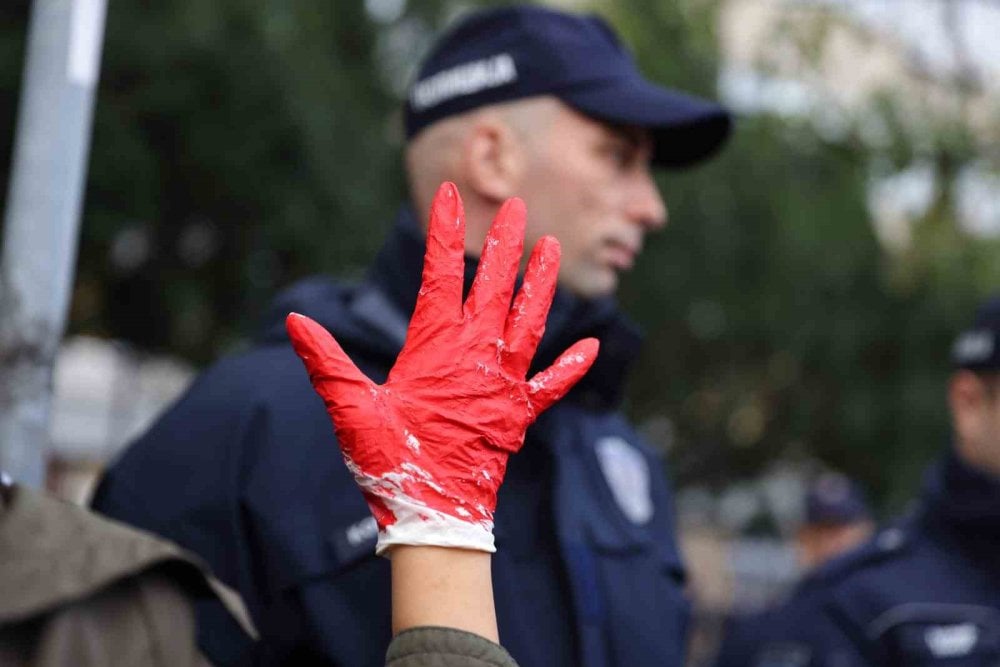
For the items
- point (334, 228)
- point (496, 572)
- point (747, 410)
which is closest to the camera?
point (496, 572)

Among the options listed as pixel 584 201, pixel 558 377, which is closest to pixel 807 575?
pixel 584 201

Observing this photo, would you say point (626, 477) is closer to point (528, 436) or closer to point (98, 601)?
point (528, 436)

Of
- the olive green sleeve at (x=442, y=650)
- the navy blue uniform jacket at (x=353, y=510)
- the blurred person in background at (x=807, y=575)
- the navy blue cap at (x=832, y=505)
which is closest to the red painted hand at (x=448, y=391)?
the olive green sleeve at (x=442, y=650)

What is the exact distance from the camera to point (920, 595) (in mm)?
3736

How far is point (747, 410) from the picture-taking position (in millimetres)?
12414

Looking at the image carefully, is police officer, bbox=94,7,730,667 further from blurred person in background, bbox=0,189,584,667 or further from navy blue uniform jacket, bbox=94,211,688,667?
blurred person in background, bbox=0,189,584,667

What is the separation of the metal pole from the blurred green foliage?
3451 millimetres

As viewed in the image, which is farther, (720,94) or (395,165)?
(720,94)

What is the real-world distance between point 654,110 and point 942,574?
1.74 m

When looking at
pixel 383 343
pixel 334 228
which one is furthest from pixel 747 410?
pixel 383 343

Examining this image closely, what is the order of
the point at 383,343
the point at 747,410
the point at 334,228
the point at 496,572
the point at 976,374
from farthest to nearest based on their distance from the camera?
the point at 747,410, the point at 334,228, the point at 976,374, the point at 383,343, the point at 496,572

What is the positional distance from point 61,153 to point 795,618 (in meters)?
2.53

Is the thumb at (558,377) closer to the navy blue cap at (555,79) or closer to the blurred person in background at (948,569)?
the navy blue cap at (555,79)

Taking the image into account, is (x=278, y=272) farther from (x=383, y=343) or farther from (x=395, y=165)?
(x=383, y=343)
